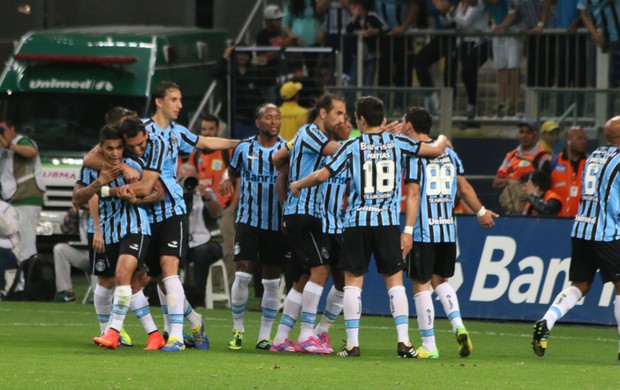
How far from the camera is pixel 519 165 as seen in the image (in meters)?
19.5

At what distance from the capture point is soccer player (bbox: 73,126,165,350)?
43.2 ft

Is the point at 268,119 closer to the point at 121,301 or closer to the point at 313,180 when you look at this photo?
the point at 313,180

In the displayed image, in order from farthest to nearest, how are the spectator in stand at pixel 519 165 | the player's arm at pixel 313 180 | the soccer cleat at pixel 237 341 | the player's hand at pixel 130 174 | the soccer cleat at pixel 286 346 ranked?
the spectator in stand at pixel 519 165
the soccer cleat at pixel 237 341
the soccer cleat at pixel 286 346
the player's hand at pixel 130 174
the player's arm at pixel 313 180

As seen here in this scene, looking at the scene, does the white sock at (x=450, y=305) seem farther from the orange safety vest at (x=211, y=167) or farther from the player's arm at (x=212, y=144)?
the orange safety vest at (x=211, y=167)

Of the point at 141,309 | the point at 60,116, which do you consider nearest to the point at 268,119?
the point at 141,309

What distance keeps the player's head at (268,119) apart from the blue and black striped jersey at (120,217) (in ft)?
4.72

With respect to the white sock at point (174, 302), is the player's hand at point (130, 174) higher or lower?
higher

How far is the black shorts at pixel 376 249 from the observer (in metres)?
13.0

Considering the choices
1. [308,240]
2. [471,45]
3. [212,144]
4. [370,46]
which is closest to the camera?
[308,240]

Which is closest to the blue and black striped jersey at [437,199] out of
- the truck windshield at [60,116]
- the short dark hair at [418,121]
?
the short dark hair at [418,121]

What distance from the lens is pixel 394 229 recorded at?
514 inches

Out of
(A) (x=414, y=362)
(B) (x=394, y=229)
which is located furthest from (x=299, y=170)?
(A) (x=414, y=362)

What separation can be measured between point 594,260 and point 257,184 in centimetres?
298

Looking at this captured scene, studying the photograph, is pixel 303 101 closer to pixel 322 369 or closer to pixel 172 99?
pixel 172 99
